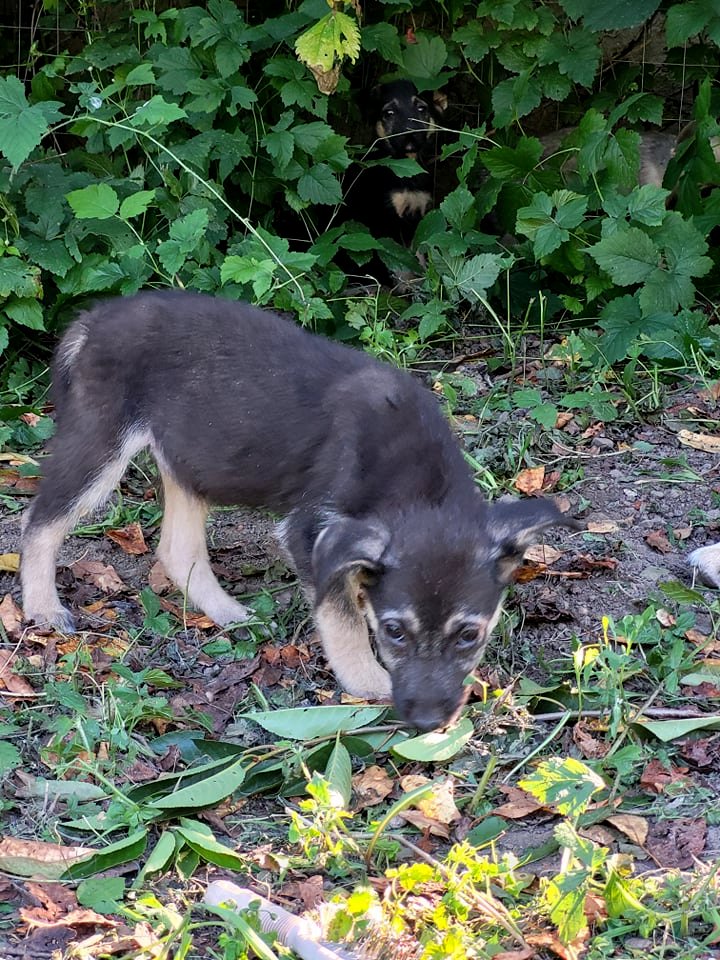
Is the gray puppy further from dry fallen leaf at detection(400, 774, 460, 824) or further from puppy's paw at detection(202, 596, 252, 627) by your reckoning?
dry fallen leaf at detection(400, 774, 460, 824)

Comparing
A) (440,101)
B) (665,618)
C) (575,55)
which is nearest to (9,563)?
(665,618)

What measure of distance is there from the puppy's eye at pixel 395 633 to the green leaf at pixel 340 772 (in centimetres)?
39

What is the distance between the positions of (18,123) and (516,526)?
3.39 meters

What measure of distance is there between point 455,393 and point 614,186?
63.3 inches

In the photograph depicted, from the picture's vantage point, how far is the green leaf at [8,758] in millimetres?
4086

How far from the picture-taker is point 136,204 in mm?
6457

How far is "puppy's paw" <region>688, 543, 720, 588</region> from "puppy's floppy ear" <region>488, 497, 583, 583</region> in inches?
43.8

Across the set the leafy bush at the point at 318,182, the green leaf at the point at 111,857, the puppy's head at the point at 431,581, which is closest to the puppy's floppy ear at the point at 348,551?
the puppy's head at the point at 431,581

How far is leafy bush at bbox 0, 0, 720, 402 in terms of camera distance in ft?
22.1

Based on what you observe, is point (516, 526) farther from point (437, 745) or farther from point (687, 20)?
point (687, 20)

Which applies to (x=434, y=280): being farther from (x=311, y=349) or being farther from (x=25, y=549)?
(x=25, y=549)

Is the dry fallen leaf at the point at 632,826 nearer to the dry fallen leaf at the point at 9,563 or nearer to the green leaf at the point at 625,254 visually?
the dry fallen leaf at the point at 9,563

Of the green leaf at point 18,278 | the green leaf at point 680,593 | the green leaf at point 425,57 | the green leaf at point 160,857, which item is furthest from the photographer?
the green leaf at point 425,57

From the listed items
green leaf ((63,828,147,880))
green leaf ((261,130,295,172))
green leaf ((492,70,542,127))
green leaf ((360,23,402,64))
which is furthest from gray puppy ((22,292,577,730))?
green leaf ((492,70,542,127))
